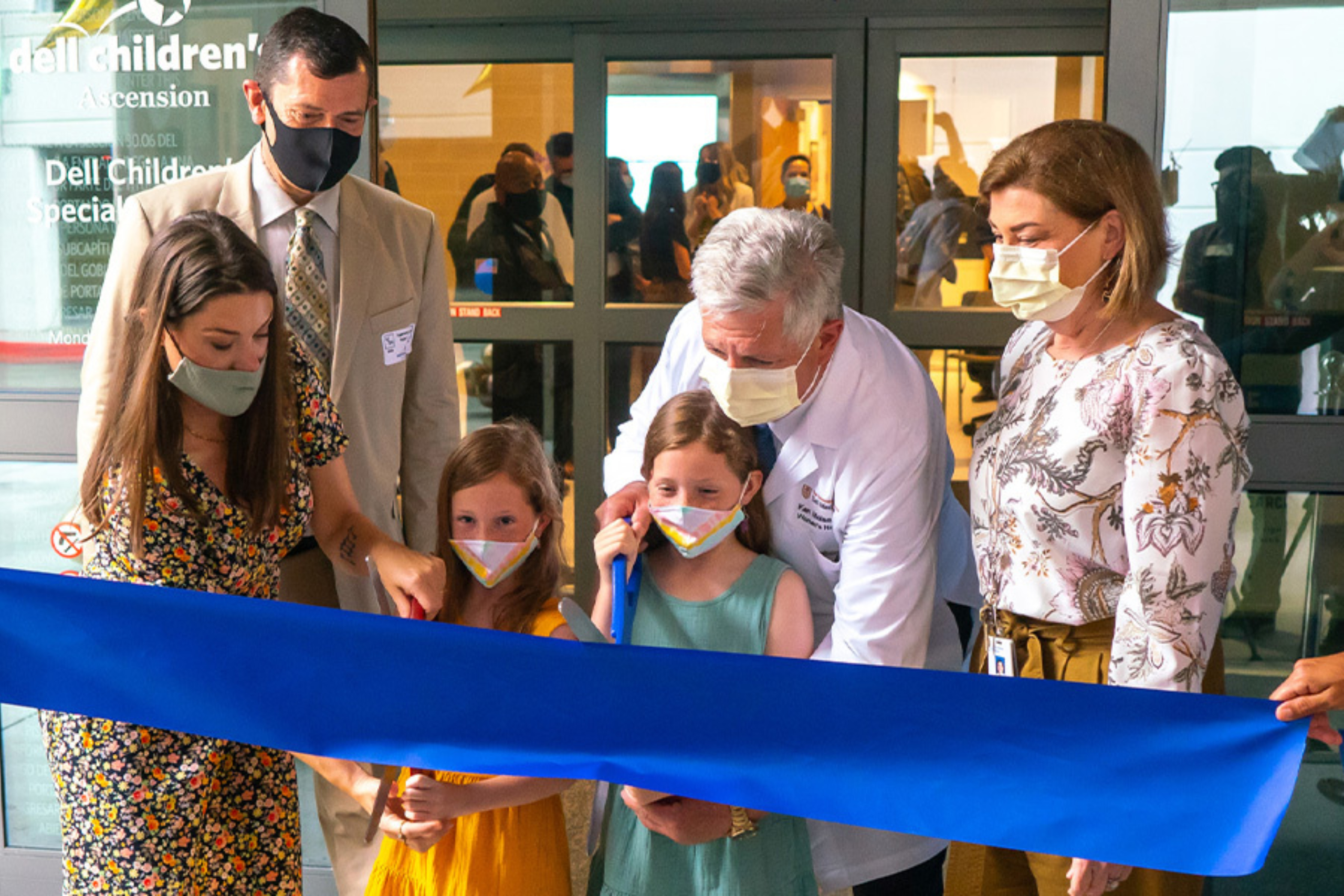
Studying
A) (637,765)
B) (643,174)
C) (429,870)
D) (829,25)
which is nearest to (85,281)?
(429,870)

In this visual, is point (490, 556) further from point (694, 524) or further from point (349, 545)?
point (694, 524)

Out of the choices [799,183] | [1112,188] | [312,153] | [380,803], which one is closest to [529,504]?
[380,803]

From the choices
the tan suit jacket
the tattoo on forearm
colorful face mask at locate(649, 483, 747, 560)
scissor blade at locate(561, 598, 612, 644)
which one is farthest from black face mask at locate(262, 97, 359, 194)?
scissor blade at locate(561, 598, 612, 644)

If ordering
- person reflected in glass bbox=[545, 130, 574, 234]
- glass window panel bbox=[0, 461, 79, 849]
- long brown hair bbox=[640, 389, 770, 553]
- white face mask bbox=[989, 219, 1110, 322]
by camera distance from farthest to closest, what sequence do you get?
1. person reflected in glass bbox=[545, 130, 574, 234]
2. glass window panel bbox=[0, 461, 79, 849]
3. long brown hair bbox=[640, 389, 770, 553]
4. white face mask bbox=[989, 219, 1110, 322]

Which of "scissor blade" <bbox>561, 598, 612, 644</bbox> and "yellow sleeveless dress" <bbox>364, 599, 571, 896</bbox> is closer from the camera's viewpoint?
"scissor blade" <bbox>561, 598, 612, 644</bbox>

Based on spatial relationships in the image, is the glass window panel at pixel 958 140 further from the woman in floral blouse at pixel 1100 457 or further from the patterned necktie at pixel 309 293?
the woman in floral blouse at pixel 1100 457

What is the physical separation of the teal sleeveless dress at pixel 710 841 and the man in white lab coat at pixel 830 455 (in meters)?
0.06

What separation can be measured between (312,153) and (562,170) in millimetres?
3313

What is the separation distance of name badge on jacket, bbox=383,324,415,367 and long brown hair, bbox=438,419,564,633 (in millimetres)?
431

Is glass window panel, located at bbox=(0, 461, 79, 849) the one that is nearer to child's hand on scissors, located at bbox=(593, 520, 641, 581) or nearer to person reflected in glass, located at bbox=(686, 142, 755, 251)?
child's hand on scissors, located at bbox=(593, 520, 641, 581)

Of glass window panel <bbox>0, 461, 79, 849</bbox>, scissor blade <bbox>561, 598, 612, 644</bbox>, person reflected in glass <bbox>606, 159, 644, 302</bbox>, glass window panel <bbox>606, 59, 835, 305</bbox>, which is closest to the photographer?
scissor blade <bbox>561, 598, 612, 644</bbox>

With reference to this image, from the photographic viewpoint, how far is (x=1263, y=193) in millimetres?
2828

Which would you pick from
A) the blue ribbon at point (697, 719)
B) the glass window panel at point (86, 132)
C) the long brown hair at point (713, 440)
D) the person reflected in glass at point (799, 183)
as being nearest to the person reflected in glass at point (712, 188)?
the person reflected in glass at point (799, 183)

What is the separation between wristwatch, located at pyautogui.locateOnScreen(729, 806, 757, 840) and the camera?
2010mm
